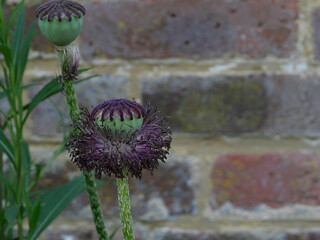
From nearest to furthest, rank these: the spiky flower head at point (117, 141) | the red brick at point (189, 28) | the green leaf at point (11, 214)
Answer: the spiky flower head at point (117, 141), the green leaf at point (11, 214), the red brick at point (189, 28)

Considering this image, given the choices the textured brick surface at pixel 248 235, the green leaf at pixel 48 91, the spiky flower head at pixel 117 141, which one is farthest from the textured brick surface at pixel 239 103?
the spiky flower head at pixel 117 141

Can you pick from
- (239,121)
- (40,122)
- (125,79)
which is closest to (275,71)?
(239,121)

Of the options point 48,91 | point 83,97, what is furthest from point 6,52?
point 83,97

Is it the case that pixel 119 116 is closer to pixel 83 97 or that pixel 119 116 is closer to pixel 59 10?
pixel 59 10

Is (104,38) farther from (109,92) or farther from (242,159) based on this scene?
(242,159)

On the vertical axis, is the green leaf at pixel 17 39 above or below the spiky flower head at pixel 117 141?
above

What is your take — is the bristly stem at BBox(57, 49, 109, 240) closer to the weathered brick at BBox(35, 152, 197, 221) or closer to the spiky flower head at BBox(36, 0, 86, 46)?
the spiky flower head at BBox(36, 0, 86, 46)

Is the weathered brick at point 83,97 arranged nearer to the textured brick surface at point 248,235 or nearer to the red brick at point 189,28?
the red brick at point 189,28
